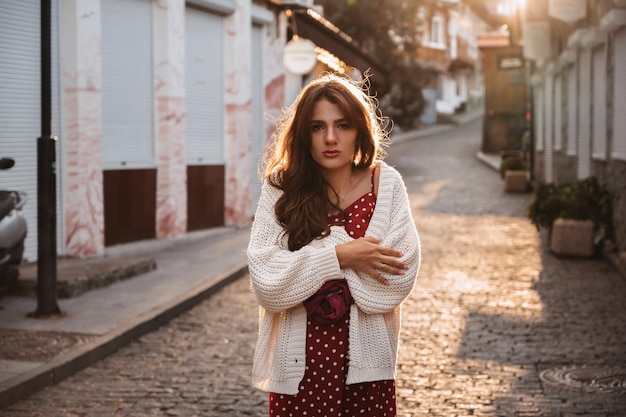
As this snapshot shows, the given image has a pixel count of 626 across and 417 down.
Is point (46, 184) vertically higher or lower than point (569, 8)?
lower

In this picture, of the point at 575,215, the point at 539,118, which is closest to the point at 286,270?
the point at 575,215

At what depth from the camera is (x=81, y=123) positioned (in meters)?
12.4

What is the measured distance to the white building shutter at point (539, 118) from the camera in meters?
28.5

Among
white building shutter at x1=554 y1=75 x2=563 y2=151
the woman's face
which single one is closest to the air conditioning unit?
white building shutter at x1=554 y1=75 x2=563 y2=151

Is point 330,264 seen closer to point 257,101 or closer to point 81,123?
point 81,123

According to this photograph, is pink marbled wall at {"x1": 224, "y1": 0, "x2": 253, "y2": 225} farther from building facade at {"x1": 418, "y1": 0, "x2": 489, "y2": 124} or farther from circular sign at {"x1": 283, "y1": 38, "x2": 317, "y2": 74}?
building facade at {"x1": 418, "y1": 0, "x2": 489, "y2": 124}

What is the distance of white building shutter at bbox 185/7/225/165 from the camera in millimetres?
15992

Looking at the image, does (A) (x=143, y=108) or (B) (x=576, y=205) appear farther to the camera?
(A) (x=143, y=108)

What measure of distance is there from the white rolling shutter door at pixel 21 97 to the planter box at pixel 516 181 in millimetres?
16297

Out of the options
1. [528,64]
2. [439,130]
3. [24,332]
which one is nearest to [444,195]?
[528,64]

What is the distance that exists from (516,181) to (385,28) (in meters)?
16.1

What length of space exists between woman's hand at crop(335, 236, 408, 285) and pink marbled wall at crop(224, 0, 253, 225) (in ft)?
47.0

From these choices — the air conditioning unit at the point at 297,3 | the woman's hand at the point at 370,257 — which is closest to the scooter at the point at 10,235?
the woman's hand at the point at 370,257

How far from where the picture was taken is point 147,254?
13.6 m
